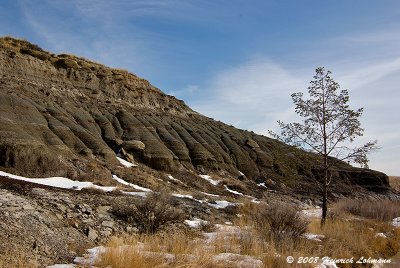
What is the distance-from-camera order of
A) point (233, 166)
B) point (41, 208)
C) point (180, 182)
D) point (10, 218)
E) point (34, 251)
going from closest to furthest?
point (34, 251) < point (10, 218) < point (41, 208) < point (180, 182) < point (233, 166)

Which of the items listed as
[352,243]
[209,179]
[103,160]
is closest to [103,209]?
[352,243]

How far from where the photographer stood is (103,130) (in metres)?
36.2

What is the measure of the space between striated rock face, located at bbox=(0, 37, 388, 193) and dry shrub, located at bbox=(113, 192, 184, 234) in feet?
33.4

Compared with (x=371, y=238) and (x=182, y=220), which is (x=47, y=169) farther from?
(x=371, y=238)

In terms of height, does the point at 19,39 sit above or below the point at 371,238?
above

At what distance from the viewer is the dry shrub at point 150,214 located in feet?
38.6

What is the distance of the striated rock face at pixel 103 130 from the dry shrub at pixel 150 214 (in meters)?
10.2

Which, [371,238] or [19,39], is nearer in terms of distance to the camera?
[371,238]

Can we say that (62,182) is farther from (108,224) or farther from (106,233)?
(106,233)

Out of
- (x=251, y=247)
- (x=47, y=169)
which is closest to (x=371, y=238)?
(x=251, y=247)

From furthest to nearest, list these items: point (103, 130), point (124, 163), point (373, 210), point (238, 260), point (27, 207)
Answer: point (103, 130)
point (124, 163)
point (373, 210)
point (27, 207)
point (238, 260)

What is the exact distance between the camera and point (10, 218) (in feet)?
28.3

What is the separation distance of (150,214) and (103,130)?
25673mm

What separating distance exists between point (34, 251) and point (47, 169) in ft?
48.6
